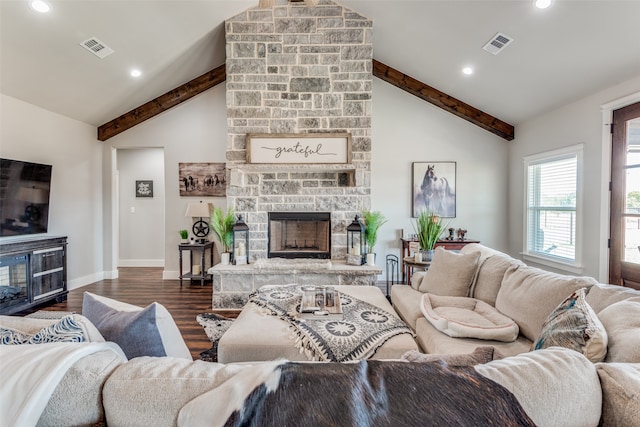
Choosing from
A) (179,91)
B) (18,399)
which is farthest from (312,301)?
(179,91)

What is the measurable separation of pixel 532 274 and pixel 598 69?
2561 millimetres

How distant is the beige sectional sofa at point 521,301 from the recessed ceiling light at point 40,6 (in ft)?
13.9

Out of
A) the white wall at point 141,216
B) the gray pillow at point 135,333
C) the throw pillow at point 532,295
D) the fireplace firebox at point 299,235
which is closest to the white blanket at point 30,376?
the gray pillow at point 135,333

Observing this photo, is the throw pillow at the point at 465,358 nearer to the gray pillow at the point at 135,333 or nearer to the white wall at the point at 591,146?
the gray pillow at the point at 135,333

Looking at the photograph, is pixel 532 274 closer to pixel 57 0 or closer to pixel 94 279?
pixel 57 0

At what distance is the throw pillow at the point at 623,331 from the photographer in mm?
928

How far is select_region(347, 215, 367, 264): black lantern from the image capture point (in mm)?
3732

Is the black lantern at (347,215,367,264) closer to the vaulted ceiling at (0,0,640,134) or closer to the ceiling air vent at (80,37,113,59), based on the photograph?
the vaulted ceiling at (0,0,640,134)

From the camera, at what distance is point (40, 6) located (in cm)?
265

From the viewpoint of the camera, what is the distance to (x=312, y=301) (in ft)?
7.39

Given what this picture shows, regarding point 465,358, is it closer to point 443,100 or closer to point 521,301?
point 521,301

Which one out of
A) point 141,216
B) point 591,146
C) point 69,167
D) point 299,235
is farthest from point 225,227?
point 591,146

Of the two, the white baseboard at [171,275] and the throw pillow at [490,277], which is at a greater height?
the throw pillow at [490,277]

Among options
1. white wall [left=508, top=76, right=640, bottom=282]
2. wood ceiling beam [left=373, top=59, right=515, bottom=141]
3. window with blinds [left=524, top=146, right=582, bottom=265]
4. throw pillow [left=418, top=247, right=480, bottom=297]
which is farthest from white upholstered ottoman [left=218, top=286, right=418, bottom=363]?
wood ceiling beam [left=373, top=59, right=515, bottom=141]
